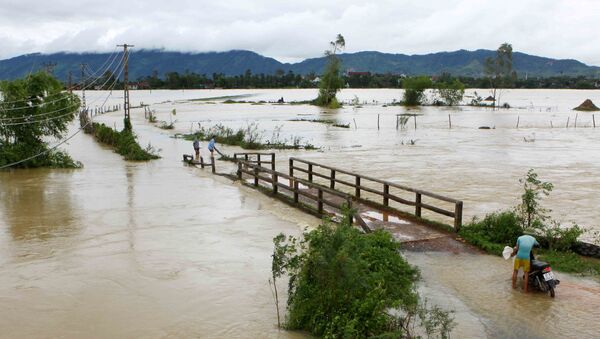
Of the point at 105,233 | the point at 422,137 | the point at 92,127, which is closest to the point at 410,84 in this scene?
the point at 422,137

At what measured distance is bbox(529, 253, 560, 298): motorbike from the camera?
9.45m

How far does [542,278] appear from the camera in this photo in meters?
9.59

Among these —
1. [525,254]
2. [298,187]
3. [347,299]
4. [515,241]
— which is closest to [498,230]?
[515,241]

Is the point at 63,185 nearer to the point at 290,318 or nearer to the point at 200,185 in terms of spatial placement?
the point at 200,185

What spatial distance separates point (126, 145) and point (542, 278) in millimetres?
28594

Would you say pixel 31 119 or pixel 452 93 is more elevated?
pixel 452 93

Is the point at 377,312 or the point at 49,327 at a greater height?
the point at 377,312

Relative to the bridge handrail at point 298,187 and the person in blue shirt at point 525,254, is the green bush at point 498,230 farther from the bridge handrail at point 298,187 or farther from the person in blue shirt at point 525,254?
the bridge handrail at point 298,187

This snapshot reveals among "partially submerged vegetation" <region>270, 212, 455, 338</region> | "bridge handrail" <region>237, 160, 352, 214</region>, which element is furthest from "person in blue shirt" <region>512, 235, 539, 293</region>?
"bridge handrail" <region>237, 160, 352, 214</region>

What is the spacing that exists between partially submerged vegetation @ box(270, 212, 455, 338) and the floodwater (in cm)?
60

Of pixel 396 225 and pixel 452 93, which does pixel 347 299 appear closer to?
pixel 396 225

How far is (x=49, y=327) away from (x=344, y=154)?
26.4 m

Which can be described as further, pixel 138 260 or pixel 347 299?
pixel 138 260

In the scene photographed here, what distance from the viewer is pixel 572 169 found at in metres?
27.6
